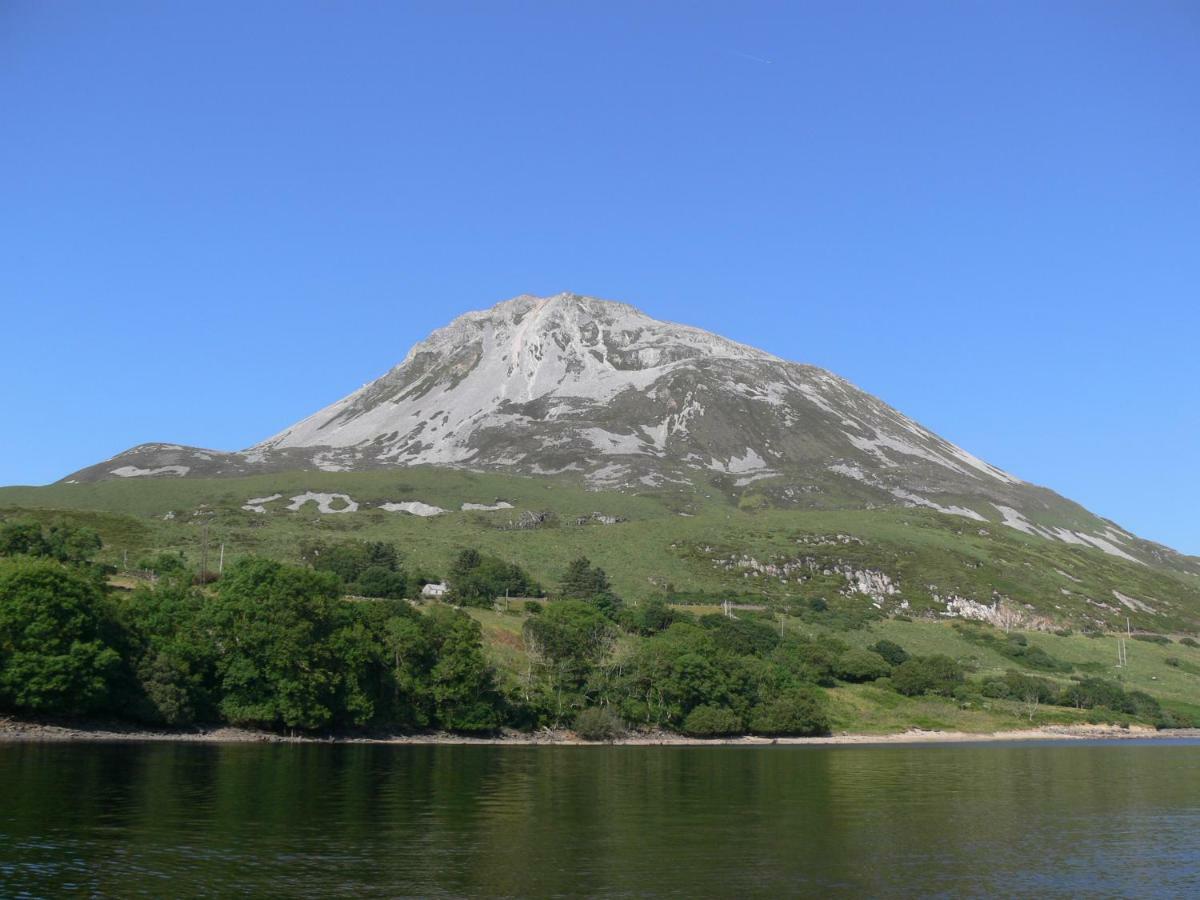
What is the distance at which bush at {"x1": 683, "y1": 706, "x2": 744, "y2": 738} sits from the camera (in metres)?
103

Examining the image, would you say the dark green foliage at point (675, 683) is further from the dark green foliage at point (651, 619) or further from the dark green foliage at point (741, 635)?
the dark green foliage at point (651, 619)

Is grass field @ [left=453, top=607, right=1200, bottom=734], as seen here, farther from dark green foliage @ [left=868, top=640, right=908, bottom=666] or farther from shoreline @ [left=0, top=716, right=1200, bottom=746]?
dark green foliage @ [left=868, top=640, right=908, bottom=666]

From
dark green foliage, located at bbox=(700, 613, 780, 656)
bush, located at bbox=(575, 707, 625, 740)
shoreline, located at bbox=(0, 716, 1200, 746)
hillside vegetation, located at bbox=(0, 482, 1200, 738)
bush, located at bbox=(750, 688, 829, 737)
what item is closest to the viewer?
shoreline, located at bbox=(0, 716, 1200, 746)

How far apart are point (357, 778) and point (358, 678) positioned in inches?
1196

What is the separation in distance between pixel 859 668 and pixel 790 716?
22305mm

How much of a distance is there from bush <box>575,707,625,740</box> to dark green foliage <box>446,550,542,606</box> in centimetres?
3022

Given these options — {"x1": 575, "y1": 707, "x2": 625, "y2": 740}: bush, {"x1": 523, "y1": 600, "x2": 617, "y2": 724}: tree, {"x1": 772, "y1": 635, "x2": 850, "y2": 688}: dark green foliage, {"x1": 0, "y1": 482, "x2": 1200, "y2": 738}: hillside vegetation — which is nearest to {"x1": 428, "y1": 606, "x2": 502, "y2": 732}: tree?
{"x1": 0, "y1": 482, "x2": 1200, "y2": 738}: hillside vegetation

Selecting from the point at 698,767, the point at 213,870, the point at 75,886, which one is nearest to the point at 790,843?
the point at 213,870

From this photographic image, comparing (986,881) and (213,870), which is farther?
(986,881)

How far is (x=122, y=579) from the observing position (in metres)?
107

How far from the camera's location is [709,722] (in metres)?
103

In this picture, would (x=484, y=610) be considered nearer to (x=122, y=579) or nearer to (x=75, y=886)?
(x=122, y=579)

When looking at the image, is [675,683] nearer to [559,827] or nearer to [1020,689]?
[1020,689]

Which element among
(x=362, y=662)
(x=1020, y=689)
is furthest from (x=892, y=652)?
(x=362, y=662)
